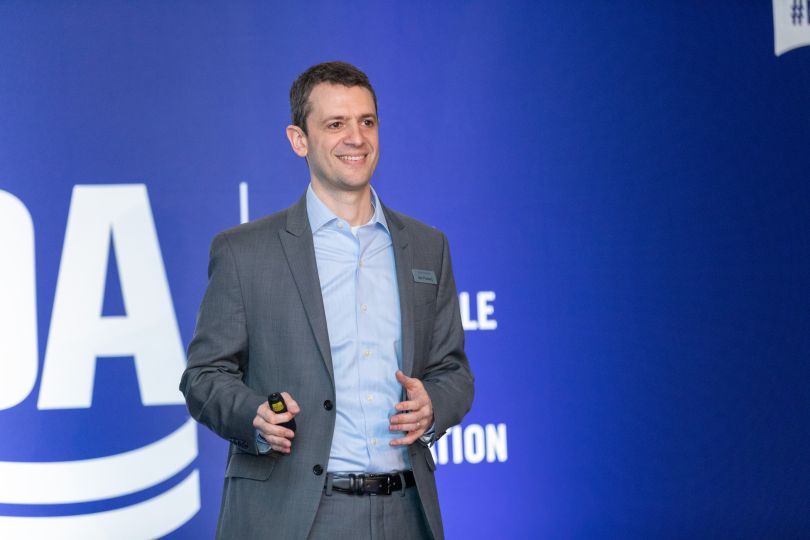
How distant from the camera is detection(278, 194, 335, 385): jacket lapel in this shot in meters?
2.06

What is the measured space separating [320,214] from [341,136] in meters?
0.19

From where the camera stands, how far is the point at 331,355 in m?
2.08

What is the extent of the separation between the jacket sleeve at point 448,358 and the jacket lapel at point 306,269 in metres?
0.27

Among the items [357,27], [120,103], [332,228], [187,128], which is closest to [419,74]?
[357,27]

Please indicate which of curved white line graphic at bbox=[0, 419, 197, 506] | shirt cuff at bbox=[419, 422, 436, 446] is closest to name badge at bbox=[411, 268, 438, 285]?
shirt cuff at bbox=[419, 422, 436, 446]

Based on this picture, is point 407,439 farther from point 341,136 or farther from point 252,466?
point 341,136

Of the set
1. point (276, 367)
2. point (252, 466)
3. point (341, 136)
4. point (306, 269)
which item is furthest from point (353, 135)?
point (252, 466)

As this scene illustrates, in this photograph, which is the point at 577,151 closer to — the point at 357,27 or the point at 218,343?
the point at 357,27

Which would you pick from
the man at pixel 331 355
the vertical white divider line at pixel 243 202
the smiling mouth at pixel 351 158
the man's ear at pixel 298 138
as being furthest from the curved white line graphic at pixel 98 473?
the smiling mouth at pixel 351 158

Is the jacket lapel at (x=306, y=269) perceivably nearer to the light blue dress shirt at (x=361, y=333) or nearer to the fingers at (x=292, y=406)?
the light blue dress shirt at (x=361, y=333)

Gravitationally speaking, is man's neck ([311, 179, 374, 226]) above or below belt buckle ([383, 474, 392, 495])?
above

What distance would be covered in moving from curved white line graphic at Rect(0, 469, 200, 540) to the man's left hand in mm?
1967

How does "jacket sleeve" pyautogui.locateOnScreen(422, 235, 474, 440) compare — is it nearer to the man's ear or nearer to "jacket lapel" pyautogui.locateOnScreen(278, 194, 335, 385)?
"jacket lapel" pyautogui.locateOnScreen(278, 194, 335, 385)

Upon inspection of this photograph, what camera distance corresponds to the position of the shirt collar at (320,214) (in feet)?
7.34
